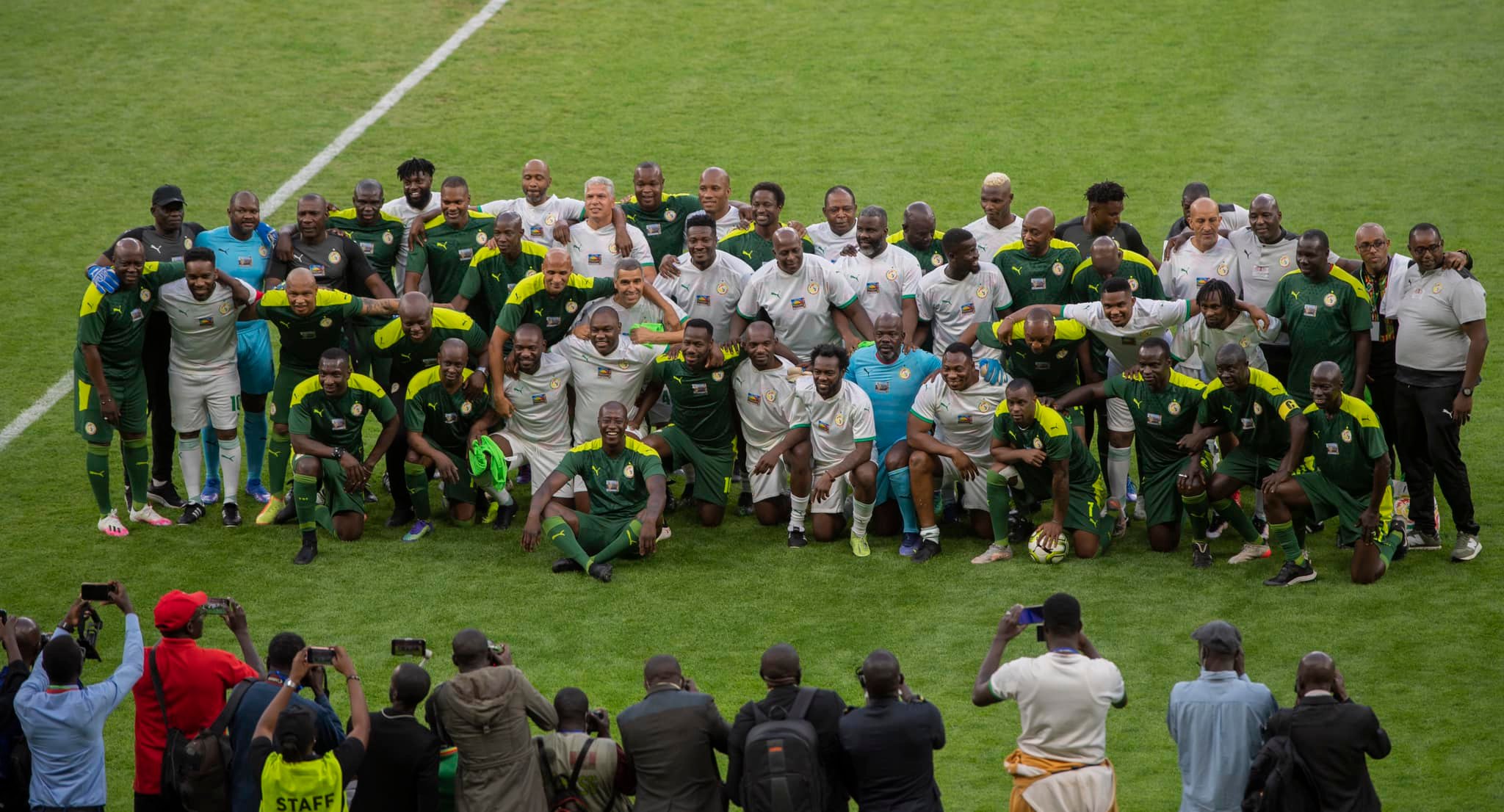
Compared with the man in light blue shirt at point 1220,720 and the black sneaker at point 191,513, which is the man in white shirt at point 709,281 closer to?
the black sneaker at point 191,513

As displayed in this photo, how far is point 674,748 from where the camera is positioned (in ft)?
24.4

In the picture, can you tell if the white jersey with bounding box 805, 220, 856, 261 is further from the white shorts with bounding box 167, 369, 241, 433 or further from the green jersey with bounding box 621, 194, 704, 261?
the white shorts with bounding box 167, 369, 241, 433

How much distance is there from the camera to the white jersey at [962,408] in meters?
12.0

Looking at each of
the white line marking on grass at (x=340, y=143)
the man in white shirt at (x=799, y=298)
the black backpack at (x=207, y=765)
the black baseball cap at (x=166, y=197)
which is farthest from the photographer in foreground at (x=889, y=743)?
the white line marking on grass at (x=340, y=143)

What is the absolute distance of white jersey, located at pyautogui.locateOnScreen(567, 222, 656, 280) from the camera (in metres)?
13.4

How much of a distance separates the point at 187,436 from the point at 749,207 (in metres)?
4.54

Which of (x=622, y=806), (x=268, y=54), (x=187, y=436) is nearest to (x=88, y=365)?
(x=187, y=436)

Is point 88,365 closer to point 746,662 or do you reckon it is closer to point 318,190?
point 746,662

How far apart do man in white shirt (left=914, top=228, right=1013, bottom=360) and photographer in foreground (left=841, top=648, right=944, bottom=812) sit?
17.5ft

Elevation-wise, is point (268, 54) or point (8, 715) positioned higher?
point (268, 54)

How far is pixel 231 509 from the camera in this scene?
12.6m

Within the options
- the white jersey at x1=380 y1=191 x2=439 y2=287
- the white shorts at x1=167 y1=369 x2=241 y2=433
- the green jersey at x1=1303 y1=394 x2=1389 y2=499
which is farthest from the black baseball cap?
the green jersey at x1=1303 y1=394 x2=1389 y2=499

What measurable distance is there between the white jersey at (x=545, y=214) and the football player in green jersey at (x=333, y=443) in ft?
7.30

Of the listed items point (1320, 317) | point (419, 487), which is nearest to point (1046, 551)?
point (1320, 317)
